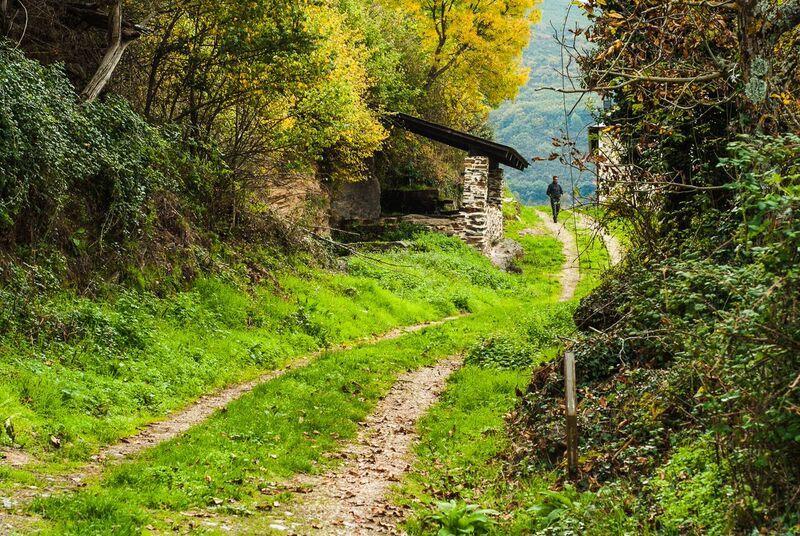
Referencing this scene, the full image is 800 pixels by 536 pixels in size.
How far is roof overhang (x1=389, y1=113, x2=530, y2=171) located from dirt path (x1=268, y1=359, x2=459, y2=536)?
→ 20392 mm

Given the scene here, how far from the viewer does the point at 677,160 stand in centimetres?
1124

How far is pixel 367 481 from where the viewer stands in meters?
8.80

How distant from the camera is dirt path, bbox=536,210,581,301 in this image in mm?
27703

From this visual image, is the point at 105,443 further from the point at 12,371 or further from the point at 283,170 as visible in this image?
the point at 283,170

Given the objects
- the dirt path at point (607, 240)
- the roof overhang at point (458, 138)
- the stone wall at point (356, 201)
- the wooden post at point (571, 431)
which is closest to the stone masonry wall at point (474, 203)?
the roof overhang at point (458, 138)

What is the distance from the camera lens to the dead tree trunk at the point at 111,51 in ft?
46.0

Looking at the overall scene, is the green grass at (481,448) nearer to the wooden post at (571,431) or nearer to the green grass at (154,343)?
the wooden post at (571,431)

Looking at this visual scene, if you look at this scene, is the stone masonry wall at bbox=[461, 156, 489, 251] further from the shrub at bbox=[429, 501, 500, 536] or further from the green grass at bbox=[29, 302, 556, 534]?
the shrub at bbox=[429, 501, 500, 536]

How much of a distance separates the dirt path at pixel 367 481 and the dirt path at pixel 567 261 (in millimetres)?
10870

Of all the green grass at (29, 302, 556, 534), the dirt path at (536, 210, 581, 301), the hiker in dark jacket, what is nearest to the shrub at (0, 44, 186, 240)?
the green grass at (29, 302, 556, 534)

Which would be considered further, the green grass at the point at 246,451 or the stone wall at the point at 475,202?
the stone wall at the point at 475,202

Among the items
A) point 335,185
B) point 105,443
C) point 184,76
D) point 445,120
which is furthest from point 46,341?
point 445,120

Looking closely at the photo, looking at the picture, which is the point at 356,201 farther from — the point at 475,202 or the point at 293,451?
the point at 293,451

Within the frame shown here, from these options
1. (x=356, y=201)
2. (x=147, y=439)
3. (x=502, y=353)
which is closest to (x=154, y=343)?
(x=147, y=439)
